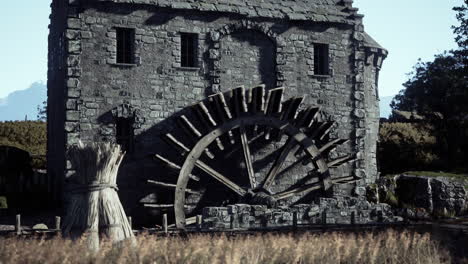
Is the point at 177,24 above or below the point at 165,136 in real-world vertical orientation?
above

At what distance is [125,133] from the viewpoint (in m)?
19.6

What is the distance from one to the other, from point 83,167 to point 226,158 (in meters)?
11.1

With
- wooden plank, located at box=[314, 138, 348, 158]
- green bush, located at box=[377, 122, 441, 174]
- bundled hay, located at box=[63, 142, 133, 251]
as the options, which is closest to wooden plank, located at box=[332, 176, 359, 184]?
wooden plank, located at box=[314, 138, 348, 158]

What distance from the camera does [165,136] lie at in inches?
747

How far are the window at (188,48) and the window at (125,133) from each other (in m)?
2.47

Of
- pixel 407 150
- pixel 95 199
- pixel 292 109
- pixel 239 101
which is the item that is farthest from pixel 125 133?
pixel 407 150

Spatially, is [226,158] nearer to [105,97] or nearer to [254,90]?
[254,90]

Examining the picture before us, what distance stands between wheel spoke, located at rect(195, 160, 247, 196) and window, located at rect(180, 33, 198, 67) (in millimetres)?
3106

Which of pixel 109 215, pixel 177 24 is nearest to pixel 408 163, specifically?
pixel 177 24

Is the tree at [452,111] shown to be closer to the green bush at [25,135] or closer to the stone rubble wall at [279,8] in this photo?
the stone rubble wall at [279,8]

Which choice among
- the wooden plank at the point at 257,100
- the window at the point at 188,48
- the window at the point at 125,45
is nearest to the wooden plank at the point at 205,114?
the wooden plank at the point at 257,100

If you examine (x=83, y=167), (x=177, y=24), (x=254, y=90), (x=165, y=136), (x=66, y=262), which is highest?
(x=177, y=24)

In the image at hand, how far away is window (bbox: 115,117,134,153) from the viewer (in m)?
19.5

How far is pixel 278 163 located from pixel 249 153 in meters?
0.97
